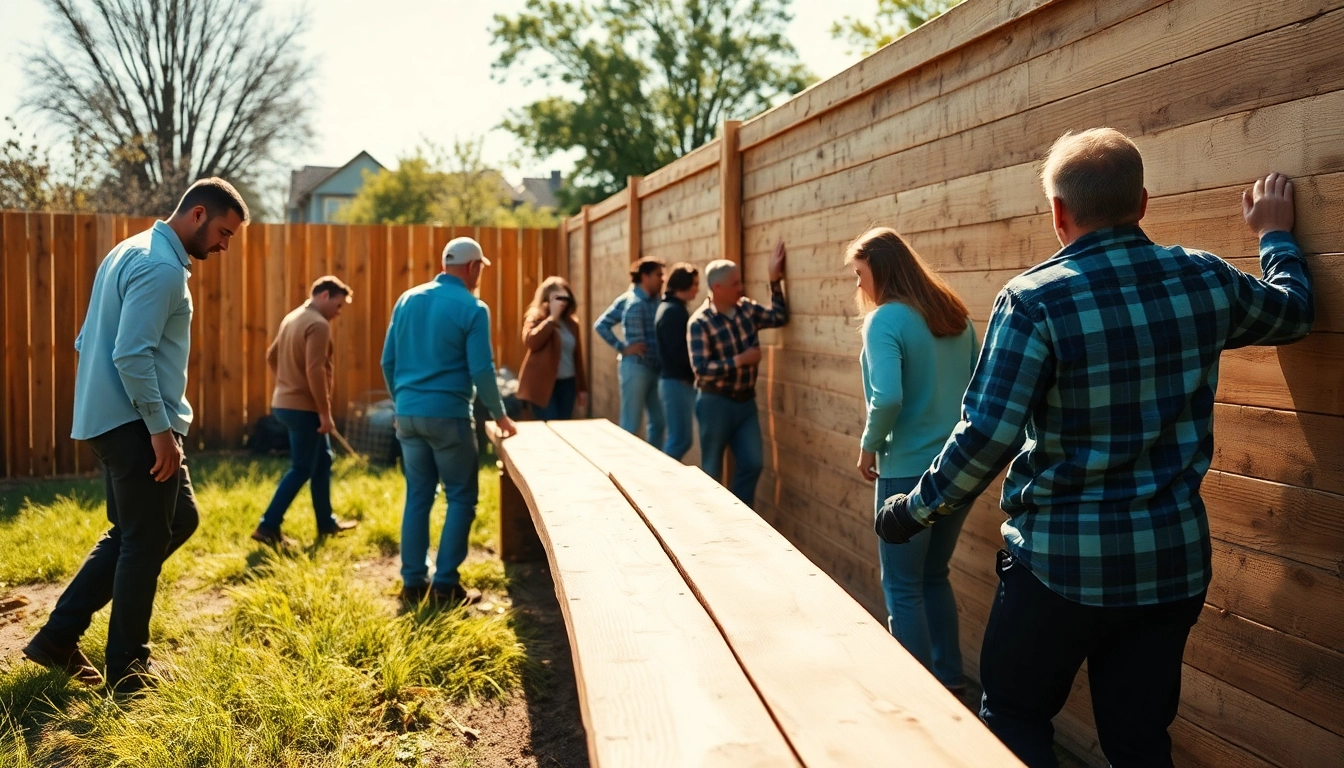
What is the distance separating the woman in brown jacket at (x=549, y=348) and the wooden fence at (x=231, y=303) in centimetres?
312

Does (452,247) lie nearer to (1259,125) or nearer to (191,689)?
(191,689)

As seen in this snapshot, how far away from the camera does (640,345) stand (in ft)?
24.0

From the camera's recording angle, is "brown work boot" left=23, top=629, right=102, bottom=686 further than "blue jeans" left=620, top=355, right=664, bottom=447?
No

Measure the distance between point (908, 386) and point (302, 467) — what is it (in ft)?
14.1

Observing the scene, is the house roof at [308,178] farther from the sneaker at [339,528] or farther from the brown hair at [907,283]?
the brown hair at [907,283]

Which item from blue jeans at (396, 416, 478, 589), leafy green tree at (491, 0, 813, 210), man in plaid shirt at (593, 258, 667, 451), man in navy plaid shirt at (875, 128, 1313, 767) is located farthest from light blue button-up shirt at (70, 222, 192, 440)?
leafy green tree at (491, 0, 813, 210)

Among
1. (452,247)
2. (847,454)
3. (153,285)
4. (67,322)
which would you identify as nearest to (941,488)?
(847,454)

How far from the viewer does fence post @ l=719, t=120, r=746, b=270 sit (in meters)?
6.00

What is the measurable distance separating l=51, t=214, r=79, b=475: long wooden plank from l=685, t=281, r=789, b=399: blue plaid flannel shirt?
651cm

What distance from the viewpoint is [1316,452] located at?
7.82 feet

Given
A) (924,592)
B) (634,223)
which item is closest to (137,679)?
(924,592)

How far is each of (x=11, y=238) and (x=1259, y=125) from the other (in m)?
9.71

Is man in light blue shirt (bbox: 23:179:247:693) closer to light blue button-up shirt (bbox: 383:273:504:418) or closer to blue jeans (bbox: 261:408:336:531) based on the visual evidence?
light blue button-up shirt (bbox: 383:273:504:418)

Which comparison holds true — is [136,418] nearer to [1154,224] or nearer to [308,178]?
[1154,224]
